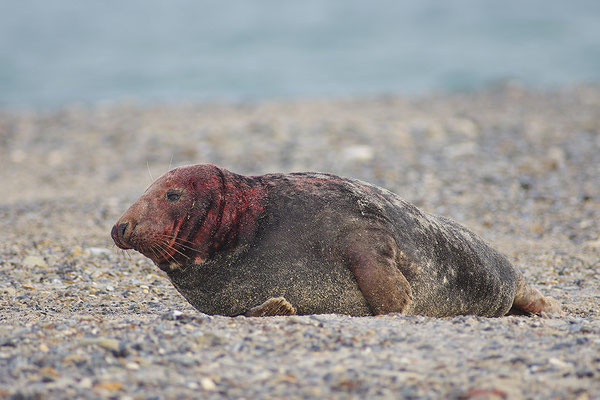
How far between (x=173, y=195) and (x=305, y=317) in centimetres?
115

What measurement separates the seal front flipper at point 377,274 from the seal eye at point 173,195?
1088 millimetres

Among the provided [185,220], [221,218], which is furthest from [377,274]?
[185,220]

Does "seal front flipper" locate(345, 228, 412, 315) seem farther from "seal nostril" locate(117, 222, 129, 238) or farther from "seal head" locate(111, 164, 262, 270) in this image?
"seal nostril" locate(117, 222, 129, 238)

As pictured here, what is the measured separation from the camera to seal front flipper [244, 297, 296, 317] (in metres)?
4.29

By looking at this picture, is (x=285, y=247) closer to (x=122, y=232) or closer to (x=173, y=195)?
(x=173, y=195)

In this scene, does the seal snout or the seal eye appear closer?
the seal snout

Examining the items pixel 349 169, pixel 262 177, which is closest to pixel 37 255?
pixel 262 177

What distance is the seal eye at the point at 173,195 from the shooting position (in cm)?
449

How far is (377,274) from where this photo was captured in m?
4.30

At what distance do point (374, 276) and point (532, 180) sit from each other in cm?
641

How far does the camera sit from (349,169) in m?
10.7

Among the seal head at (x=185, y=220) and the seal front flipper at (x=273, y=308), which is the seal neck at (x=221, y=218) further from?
the seal front flipper at (x=273, y=308)

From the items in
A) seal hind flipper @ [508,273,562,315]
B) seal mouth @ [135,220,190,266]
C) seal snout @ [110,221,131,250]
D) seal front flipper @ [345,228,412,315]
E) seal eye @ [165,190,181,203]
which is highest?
seal eye @ [165,190,181,203]

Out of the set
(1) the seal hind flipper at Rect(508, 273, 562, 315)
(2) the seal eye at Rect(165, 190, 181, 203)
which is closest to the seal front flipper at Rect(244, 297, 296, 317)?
(2) the seal eye at Rect(165, 190, 181, 203)
